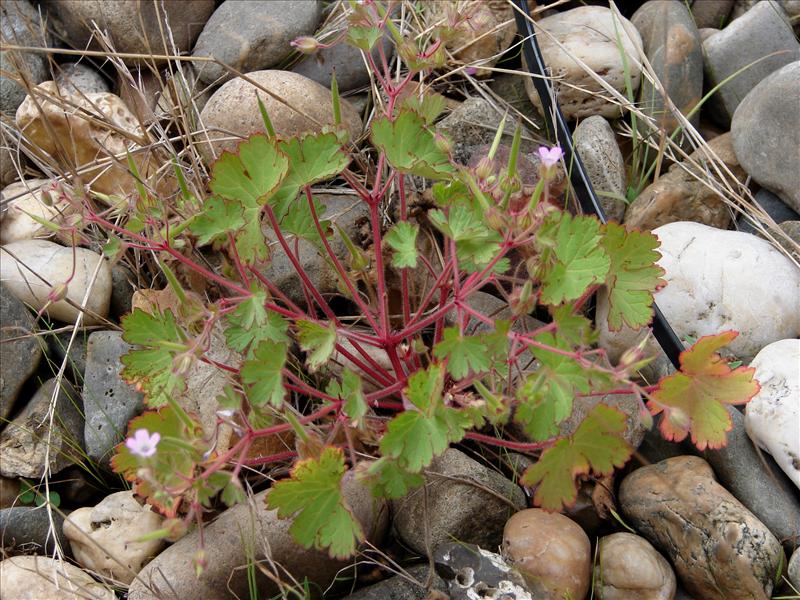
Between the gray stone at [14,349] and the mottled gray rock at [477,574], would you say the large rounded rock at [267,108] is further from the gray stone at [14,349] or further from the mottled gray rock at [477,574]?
the mottled gray rock at [477,574]

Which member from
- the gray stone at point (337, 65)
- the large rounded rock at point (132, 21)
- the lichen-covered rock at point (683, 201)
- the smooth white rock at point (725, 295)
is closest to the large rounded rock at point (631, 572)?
the smooth white rock at point (725, 295)

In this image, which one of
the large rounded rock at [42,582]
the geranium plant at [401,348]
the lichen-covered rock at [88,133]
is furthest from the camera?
the lichen-covered rock at [88,133]

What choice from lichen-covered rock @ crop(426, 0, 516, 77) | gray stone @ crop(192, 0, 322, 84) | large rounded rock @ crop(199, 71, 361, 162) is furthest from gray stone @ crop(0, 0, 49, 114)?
lichen-covered rock @ crop(426, 0, 516, 77)

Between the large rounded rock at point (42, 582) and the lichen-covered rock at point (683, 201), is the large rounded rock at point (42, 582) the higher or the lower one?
the lower one

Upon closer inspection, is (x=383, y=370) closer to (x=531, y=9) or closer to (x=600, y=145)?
(x=600, y=145)

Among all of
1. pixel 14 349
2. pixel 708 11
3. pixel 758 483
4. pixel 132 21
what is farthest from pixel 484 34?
pixel 14 349
